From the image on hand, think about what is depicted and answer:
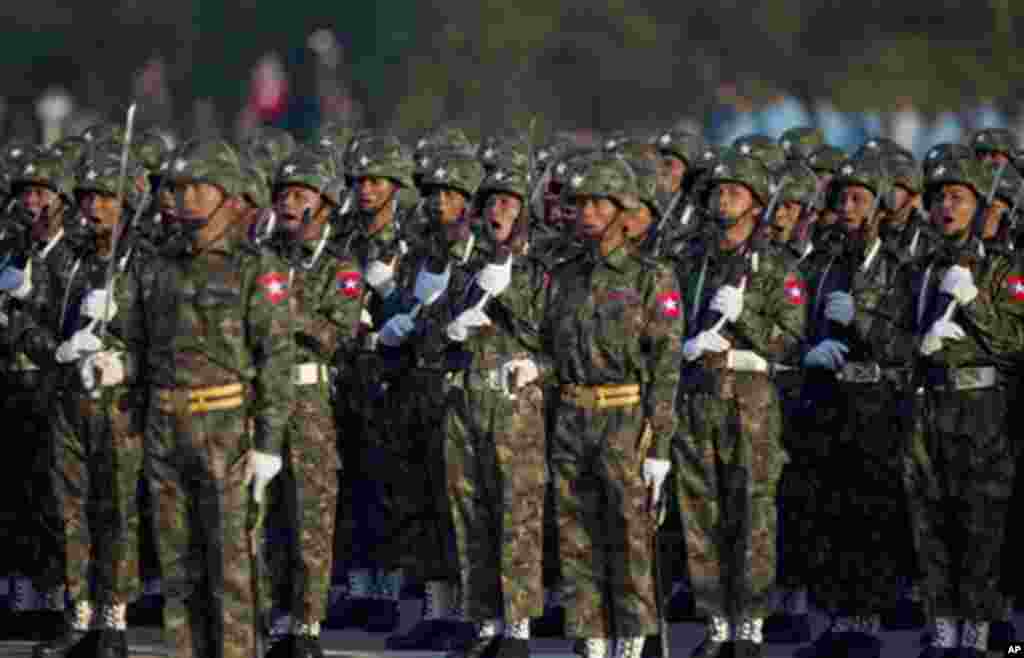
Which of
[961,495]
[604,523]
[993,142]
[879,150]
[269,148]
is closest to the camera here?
[604,523]

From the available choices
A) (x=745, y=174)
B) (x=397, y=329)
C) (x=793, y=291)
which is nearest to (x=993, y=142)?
(x=745, y=174)

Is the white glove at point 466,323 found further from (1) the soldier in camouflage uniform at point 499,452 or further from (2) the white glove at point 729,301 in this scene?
(2) the white glove at point 729,301

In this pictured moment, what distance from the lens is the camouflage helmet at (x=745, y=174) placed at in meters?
24.0

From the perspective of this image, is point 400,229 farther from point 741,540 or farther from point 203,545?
point 203,545

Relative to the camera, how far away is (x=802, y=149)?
28.0m

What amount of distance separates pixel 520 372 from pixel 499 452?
16.9 inches

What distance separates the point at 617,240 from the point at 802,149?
5664 mm

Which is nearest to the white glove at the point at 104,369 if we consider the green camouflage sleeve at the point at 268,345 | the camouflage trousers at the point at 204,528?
the camouflage trousers at the point at 204,528

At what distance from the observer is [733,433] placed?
2367 centimetres

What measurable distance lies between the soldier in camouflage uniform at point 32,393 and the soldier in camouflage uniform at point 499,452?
7.56ft

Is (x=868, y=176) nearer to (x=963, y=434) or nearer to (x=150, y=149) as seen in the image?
(x=963, y=434)

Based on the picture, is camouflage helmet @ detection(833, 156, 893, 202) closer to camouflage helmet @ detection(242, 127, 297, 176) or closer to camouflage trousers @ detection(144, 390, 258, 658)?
camouflage helmet @ detection(242, 127, 297, 176)

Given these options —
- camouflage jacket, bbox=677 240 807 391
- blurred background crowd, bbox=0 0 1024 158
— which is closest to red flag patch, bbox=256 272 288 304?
camouflage jacket, bbox=677 240 807 391

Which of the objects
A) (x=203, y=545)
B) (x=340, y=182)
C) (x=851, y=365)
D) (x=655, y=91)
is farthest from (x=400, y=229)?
(x=655, y=91)
